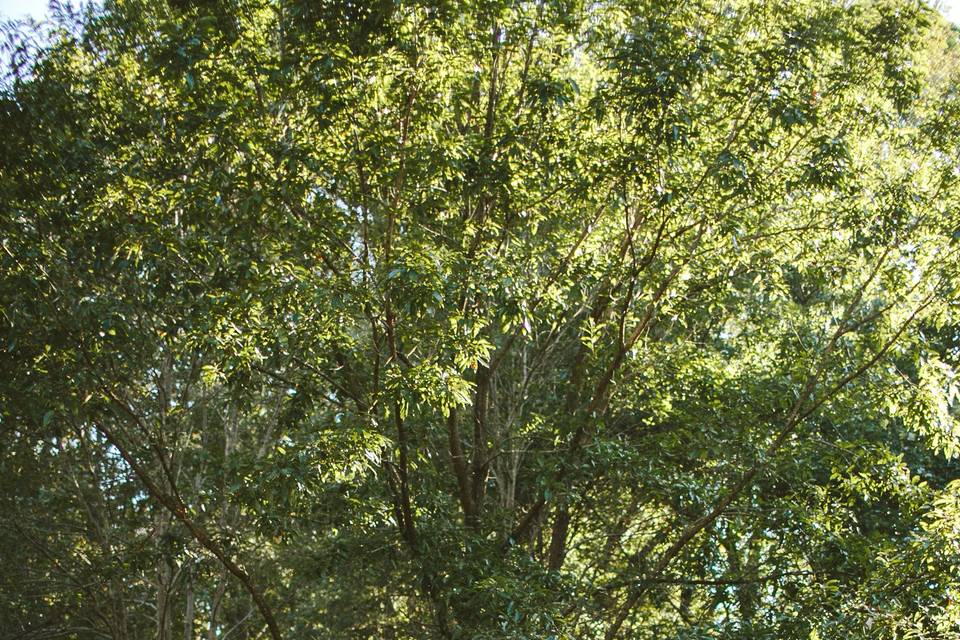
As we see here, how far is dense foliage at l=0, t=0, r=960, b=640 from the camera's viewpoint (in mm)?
5895

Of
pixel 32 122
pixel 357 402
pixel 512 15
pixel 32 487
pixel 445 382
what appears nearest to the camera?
pixel 445 382

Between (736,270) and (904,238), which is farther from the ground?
(736,270)

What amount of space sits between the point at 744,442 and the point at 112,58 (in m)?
6.51

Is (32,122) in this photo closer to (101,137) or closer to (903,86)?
(101,137)

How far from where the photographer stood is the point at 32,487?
10.1 meters

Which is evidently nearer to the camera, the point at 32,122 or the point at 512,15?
the point at 32,122

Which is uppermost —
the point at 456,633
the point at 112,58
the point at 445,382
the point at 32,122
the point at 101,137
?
the point at 112,58

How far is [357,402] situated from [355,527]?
3.76ft

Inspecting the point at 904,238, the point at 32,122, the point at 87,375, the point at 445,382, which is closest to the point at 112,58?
the point at 32,122

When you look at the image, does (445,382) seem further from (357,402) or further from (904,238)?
(904,238)

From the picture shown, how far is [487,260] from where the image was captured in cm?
588

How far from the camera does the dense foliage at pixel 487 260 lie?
5.89m

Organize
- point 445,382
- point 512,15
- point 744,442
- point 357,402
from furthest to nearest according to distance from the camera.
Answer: point 744,442 < point 357,402 < point 512,15 < point 445,382

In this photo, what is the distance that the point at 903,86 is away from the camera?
6977 mm
